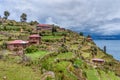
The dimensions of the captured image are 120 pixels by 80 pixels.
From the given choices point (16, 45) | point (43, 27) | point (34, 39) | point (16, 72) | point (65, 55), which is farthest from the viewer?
point (43, 27)

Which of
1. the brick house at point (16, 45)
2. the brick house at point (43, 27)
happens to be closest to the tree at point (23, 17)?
the brick house at point (43, 27)

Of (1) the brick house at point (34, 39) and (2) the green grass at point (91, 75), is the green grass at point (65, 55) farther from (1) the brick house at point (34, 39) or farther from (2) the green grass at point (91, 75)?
(1) the brick house at point (34, 39)

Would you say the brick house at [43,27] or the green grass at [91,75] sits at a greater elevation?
the brick house at [43,27]

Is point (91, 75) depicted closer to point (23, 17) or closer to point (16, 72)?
point (16, 72)

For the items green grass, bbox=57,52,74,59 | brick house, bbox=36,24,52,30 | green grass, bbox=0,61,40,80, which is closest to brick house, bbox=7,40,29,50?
green grass, bbox=57,52,74,59

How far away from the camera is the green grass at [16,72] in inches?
1485

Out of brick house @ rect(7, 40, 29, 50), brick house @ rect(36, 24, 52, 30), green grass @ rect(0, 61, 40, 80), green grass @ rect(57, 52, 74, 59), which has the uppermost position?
brick house @ rect(36, 24, 52, 30)

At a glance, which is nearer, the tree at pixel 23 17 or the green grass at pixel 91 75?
the green grass at pixel 91 75

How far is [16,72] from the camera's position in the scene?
131 ft

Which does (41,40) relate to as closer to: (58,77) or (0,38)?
(0,38)

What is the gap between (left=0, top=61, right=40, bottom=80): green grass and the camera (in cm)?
3771

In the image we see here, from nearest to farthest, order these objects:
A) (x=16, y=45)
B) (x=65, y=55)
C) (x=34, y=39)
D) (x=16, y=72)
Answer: (x=16, y=72)
(x=65, y=55)
(x=16, y=45)
(x=34, y=39)

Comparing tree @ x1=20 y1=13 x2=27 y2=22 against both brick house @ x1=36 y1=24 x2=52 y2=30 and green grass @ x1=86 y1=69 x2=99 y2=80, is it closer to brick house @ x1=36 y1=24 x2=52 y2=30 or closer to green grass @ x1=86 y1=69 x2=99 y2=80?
brick house @ x1=36 y1=24 x2=52 y2=30

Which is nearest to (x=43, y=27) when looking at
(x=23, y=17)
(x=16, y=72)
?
(x=23, y=17)
